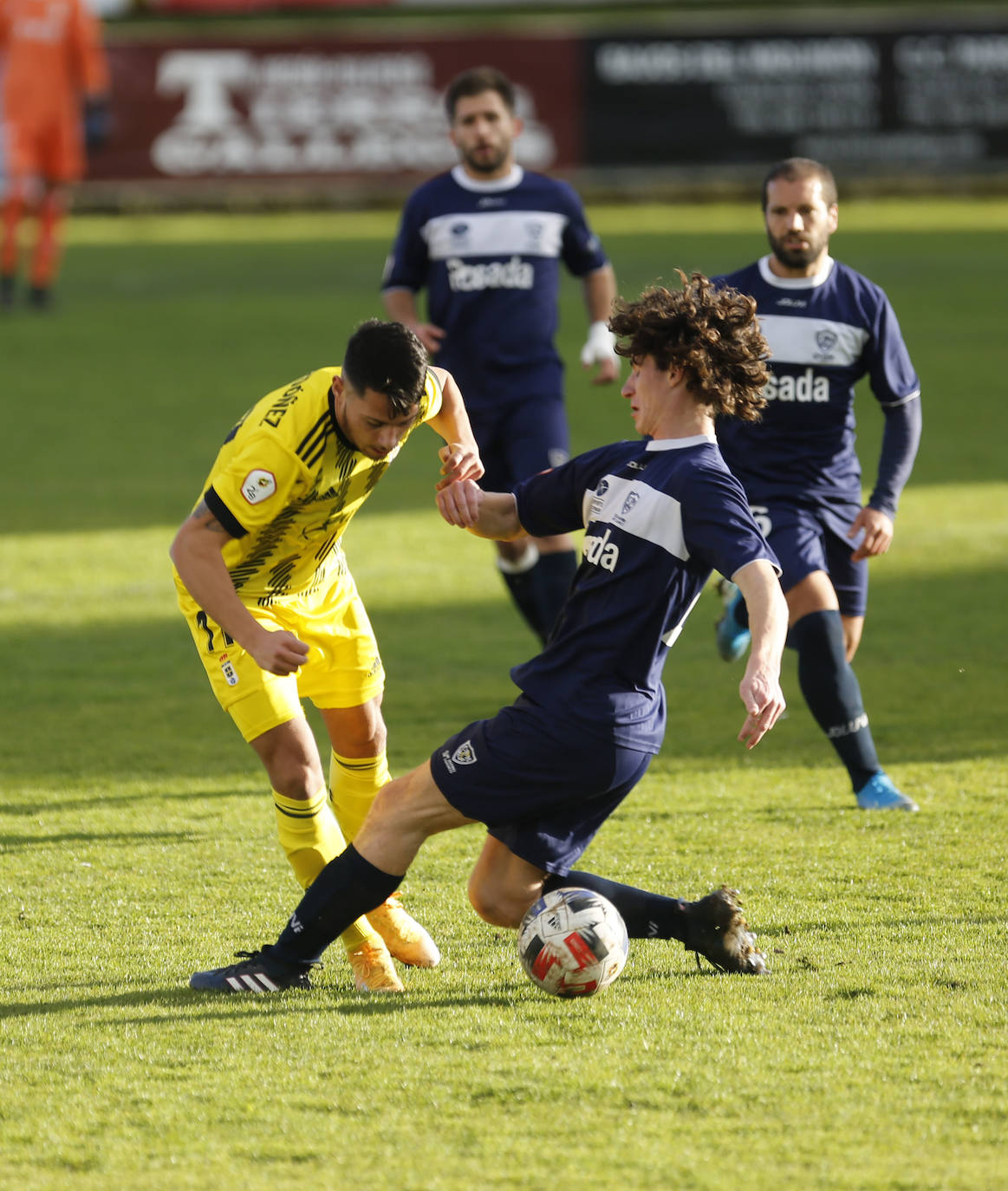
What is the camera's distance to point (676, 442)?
394cm

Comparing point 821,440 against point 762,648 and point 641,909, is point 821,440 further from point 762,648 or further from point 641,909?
point 762,648

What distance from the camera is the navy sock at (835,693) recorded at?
19.0 feet

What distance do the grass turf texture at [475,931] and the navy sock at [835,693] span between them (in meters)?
0.23

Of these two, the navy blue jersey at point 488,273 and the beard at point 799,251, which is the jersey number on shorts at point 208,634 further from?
the navy blue jersey at point 488,273

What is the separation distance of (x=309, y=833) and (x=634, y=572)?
1159 millimetres

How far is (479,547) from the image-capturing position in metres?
10.5

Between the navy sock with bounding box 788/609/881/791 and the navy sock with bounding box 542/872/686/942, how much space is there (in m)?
1.66

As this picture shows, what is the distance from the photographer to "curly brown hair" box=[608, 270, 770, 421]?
12.8 ft

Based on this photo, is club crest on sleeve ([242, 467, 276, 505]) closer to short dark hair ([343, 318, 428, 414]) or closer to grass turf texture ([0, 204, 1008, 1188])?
short dark hair ([343, 318, 428, 414])

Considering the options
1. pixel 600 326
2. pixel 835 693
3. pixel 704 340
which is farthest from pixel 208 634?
pixel 600 326

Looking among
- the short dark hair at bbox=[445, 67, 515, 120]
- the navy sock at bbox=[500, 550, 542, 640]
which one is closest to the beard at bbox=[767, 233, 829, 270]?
the short dark hair at bbox=[445, 67, 515, 120]

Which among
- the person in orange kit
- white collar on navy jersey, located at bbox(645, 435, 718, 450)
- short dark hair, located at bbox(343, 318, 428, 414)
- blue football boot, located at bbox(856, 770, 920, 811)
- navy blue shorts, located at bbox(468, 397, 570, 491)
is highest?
short dark hair, located at bbox(343, 318, 428, 414)

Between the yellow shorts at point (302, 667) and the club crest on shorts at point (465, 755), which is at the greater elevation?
the club crest on shorts at point (465, 755)

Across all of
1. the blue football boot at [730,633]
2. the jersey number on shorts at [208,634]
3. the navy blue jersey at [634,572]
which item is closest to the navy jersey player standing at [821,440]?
the blue football boot at [730,633]
